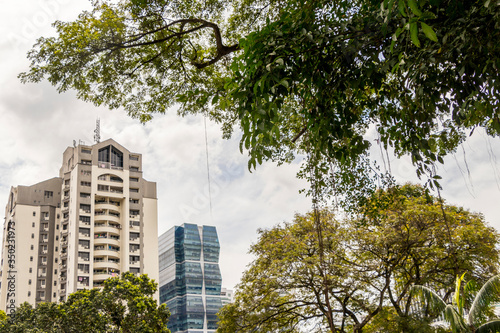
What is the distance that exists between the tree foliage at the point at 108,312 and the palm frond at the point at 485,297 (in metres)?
9.65

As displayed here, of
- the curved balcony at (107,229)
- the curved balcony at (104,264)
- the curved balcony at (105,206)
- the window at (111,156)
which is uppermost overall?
the window at (111,156)

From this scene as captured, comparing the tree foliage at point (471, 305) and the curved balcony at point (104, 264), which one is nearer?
the tree foliage at point (471, 305)

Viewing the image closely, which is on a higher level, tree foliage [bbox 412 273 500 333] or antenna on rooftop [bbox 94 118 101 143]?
antenna on rooftop [bbox 94 118 101 143]

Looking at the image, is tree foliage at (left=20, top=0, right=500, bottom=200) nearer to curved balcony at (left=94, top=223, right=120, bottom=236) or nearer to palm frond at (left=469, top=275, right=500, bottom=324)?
palm frond at (left=469, top=275, right=500, bottom=324)

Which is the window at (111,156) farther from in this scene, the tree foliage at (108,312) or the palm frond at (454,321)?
the palm frond at (454,321)

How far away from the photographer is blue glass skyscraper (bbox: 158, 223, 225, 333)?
70.8 m

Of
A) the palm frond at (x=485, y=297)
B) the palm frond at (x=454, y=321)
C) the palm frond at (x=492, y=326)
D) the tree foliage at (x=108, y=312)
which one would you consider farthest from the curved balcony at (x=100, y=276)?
the palm frond at (x=485, y=297)

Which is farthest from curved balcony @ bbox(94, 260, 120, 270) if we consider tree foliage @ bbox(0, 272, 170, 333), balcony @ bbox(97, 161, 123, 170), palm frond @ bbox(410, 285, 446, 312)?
palm frond @ bbox(410, 285, 446, 312)

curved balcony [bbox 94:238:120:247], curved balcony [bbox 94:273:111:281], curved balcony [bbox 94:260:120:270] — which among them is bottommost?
curved balcony [bbox 94:273:111:281]

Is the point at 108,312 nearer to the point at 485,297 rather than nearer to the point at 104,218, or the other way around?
the point at 485,297

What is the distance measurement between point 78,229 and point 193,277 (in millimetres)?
35608

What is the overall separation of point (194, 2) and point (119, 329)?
12.2 metres

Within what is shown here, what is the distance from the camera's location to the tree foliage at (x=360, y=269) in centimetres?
1058

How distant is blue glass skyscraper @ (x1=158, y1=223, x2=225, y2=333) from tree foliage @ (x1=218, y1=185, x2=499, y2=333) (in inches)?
2400
